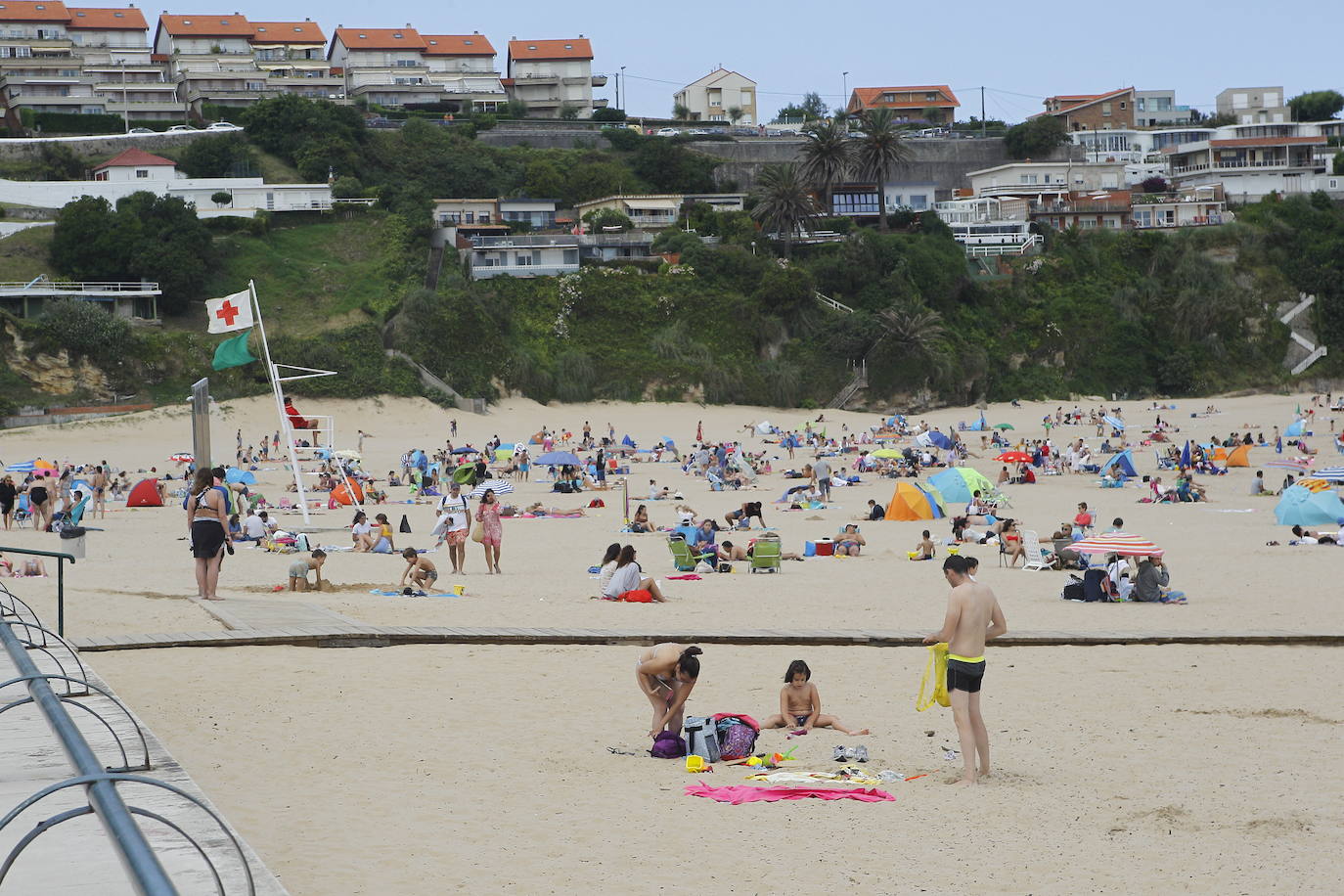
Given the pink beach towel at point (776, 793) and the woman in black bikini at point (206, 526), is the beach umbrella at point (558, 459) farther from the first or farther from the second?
the pink beach towel at point (776, 793)

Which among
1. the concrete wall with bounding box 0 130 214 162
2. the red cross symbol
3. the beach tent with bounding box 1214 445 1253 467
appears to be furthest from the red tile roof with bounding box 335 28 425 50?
the red cross symbol

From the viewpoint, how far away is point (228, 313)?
23.0 m

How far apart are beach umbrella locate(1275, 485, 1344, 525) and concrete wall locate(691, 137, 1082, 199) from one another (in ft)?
183

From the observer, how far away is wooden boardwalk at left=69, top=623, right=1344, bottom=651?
36.1ft

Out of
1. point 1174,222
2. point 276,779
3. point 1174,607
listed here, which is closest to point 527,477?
point 1174,607

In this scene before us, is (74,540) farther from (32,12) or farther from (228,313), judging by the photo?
(32,12)

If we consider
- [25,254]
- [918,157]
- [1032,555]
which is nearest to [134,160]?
[25,254]

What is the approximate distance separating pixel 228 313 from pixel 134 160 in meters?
46.9

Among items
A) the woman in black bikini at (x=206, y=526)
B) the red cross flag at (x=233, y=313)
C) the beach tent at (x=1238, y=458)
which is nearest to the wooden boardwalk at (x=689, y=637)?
the woman in black bikini at (x=206, y=526)

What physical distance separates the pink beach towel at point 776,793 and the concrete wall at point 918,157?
69551mm

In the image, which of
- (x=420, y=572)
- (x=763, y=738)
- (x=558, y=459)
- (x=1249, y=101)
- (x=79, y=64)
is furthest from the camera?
(x=1249, y=101)

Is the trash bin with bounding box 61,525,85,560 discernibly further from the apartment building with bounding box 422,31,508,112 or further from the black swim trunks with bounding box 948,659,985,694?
the apartment building with bounding box 422,31,508,112

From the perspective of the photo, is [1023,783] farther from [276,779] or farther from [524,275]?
[524,275]

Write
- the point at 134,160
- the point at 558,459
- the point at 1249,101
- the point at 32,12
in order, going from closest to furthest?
the point at 558,459, the point at 134,160, the point at 32,12, the point at 1249,101
